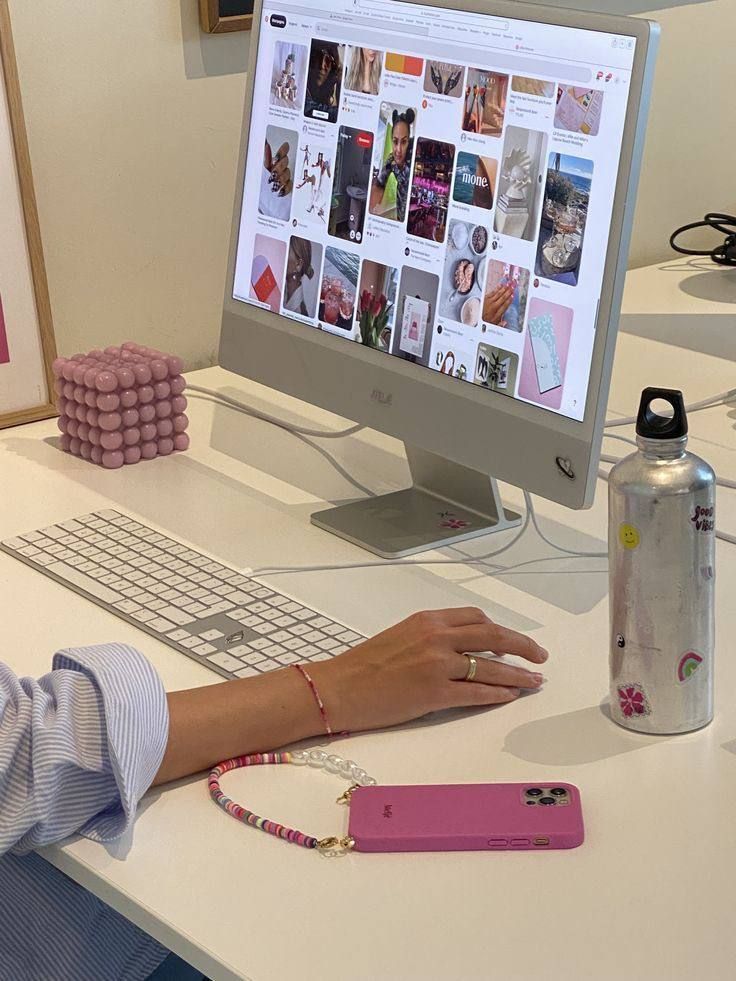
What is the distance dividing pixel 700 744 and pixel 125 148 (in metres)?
1.10

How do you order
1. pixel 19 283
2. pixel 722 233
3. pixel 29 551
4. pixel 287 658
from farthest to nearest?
pixel 722 233 → pixel 19 283 → pixel 29 551 → pixel 287 658

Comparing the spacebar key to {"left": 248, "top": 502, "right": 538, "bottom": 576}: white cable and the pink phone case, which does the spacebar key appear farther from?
the pink phone case

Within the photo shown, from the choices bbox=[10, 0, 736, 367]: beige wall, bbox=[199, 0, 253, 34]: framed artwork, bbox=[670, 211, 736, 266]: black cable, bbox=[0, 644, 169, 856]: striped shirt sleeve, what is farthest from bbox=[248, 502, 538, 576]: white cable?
bbox=[670, 211, 736, 266]: black cable

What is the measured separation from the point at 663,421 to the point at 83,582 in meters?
0.58

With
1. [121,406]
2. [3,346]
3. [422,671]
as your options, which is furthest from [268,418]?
[422,671]

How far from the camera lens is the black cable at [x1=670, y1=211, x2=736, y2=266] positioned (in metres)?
2.19

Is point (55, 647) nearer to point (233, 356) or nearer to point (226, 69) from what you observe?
point (233, 356)

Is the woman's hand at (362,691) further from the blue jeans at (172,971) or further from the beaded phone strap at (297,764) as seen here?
the blue jeans at (172,971)

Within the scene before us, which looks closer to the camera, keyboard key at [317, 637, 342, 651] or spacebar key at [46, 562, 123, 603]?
keyboard key at [317, 637, 342, 651]

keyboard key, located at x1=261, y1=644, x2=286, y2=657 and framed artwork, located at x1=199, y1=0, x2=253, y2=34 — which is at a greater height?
framed artwork, located at x1=199, y1=0, x2=253, y2=34

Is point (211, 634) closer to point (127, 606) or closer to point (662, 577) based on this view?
point (127, 606)

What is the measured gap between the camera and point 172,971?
116cm

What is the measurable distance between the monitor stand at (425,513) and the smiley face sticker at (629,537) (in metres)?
0.39

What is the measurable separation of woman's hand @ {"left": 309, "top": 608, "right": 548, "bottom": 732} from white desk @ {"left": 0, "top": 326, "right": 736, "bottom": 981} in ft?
0.06
